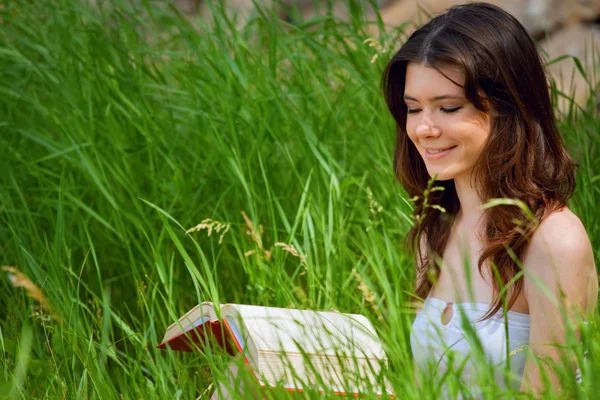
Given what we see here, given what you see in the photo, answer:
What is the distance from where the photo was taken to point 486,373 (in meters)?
1.52

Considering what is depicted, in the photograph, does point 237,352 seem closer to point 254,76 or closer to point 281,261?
point 281,261

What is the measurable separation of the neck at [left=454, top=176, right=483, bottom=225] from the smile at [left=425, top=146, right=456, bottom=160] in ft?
0.33

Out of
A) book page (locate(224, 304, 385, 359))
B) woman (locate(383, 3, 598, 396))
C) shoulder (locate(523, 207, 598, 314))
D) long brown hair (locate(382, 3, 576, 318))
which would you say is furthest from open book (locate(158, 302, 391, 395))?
shoulder (locate(523, 207, 598, 314))

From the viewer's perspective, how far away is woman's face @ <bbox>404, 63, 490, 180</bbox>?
82.0 inches

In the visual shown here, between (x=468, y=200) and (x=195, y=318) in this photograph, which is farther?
(x=468, y=200)

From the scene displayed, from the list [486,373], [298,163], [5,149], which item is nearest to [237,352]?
[486,373]

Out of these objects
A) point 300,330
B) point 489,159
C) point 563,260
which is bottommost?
point 300,330

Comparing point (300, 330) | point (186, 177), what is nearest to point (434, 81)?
point (300, 330)

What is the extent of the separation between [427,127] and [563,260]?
0.42 metres

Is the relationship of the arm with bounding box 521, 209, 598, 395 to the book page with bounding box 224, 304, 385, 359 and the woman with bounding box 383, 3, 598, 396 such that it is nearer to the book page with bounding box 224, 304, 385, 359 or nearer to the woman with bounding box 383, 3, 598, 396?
the woman with bounding box 383, 3, 598, 396

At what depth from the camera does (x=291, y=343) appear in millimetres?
1894

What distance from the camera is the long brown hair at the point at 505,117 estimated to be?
206 centimetres

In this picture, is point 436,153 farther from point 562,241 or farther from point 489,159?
point 562,241

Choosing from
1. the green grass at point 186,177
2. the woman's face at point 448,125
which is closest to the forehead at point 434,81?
the woman's face at point 448,125
